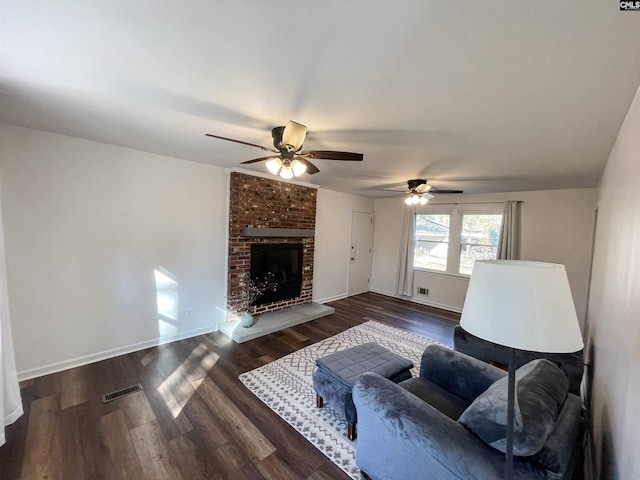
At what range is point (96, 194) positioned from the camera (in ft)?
9.10

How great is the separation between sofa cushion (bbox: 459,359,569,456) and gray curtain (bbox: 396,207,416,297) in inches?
168

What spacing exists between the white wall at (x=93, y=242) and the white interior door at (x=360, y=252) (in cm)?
334

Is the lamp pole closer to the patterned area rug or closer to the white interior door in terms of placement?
the patterned area rug

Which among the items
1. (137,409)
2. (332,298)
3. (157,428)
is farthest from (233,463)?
(332,298)

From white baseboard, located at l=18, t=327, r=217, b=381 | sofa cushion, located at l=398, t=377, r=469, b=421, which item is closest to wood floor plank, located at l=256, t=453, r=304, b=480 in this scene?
sofa cushion, located at l=398, t=377, r=469, b=421

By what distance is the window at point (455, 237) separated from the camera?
481 centimetres

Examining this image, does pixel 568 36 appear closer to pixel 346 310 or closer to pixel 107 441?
pixel 107 441

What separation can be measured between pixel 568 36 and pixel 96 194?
3873 mm

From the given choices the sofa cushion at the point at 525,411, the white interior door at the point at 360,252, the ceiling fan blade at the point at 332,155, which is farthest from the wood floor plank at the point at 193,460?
the white interior door at the point at 360,252

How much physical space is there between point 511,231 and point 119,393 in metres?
5.82

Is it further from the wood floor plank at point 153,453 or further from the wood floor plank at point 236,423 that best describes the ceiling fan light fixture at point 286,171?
the wood floor plank at point 153,453

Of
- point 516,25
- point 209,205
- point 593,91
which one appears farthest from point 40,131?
point 593,91

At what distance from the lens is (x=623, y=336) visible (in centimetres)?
125

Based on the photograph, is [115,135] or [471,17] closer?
[471,17]
